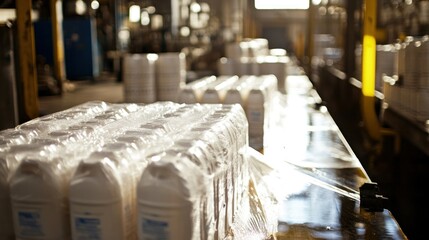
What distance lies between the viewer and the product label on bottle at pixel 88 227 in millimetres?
1771

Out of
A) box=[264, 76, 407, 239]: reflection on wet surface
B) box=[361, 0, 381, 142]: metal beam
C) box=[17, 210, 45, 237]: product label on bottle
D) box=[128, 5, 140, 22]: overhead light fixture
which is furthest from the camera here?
box=[128, 5, 140, 22]: overhead light fixture

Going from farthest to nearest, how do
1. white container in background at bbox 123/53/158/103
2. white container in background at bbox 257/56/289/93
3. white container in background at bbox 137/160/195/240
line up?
white container in background at bbox 257/56/289/93 < white container in background at bbox 123/53/158/103 < white container in background at bbox 137/160/195/240

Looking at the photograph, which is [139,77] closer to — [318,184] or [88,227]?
[318,184]

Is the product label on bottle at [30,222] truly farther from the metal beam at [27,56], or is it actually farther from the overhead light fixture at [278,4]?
the overhead light fixture at [278,4]

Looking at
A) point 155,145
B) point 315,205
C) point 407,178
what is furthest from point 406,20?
point 155,145

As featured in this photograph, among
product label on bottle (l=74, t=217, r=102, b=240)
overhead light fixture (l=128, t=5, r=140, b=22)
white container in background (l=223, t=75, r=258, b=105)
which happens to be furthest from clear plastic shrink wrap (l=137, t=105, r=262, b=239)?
overhead light fixture (l=128, t=5, r=140, b=22)

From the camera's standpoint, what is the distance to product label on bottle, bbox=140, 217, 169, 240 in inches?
68.3

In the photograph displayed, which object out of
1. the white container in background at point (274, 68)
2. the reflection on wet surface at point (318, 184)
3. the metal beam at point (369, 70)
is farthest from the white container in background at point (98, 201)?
the white container in background at point (274, 68)

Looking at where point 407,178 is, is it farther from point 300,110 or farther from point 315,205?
point 315,205

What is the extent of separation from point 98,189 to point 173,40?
13.6 m

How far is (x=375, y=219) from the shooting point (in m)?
2.58

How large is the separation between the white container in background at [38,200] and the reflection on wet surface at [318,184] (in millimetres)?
1038

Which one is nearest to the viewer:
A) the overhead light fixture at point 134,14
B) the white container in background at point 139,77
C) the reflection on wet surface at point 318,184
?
the reflection on wet surface at point 318,184

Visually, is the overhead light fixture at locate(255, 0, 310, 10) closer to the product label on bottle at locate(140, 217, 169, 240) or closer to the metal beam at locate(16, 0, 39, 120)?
the metal beam at locate(16, 0, 39, 120)
